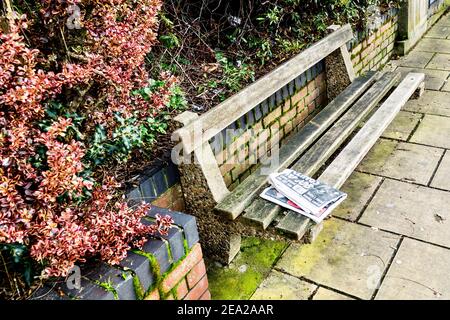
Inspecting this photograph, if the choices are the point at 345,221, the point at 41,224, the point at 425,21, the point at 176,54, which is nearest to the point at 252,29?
the point at 176,54

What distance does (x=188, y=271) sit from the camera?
7.44ft

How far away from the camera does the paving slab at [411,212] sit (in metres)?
3.01

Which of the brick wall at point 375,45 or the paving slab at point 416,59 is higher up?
the brick wall at point 375,45

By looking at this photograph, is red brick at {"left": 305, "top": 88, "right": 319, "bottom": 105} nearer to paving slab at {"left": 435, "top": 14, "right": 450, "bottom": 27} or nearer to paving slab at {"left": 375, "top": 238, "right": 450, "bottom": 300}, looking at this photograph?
paving slab at {"left": 375, "top": 238, "right": 450, "bottom": 300}

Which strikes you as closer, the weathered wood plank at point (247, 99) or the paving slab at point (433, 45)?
the weathered wood plank at point (247, 99)

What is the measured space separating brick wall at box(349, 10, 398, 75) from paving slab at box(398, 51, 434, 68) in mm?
213

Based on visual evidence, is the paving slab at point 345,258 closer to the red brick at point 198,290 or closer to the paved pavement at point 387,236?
the paved pavement at point 387,236

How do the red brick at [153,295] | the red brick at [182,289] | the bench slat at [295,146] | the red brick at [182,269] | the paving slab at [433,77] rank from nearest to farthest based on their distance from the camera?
1. the red brick at [153,295]
2. the red brick at [182,269]
3. the red brick at [182,289]
4. the bench slat at [295,146]
5. the paving slab at [433,77]

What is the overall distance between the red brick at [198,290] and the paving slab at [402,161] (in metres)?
1.96

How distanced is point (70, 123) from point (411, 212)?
2433 mm

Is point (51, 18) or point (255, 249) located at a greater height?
point (51, 18)

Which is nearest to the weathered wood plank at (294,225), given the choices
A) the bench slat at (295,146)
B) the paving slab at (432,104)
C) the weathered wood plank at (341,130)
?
the bench slat at (295,146)
